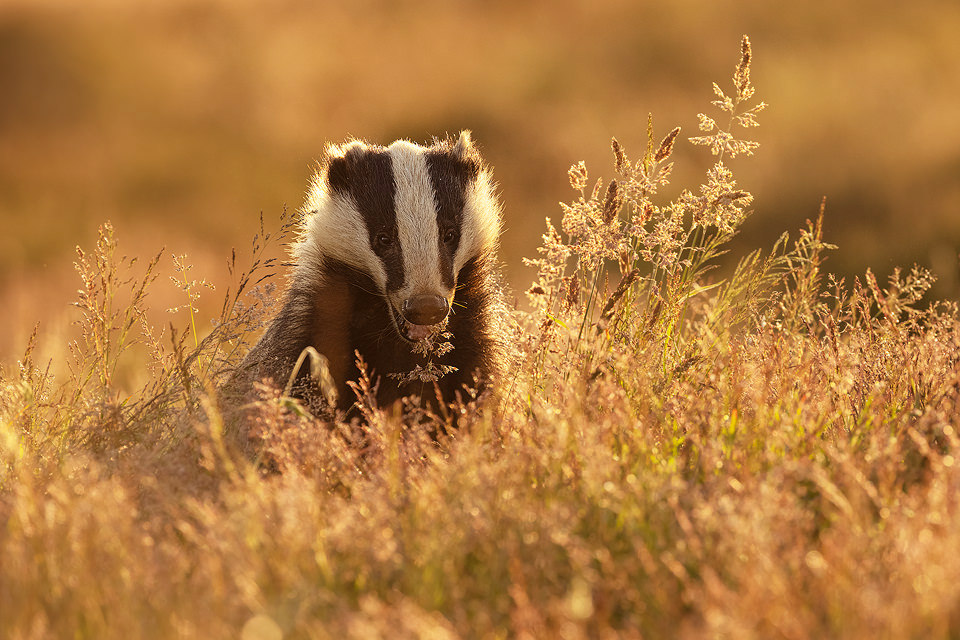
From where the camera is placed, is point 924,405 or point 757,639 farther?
point 924,405

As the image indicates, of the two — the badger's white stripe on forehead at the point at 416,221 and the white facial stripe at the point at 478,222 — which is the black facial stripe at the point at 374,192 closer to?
the badger's white stripe on forehead at the point at 416,221

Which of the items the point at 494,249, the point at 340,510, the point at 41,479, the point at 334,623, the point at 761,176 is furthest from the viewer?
the point at 761,176

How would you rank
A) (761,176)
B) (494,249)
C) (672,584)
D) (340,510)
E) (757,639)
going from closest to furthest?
(757,639) < (672,584) < (340,510) < (494,249) < (761,176)

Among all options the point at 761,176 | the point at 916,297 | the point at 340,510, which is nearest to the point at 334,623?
the point at 340,510

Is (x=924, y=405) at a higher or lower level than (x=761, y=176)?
lower

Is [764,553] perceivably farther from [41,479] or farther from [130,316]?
[130,316]

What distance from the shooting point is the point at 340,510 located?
225cm

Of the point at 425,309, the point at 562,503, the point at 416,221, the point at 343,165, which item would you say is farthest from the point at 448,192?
the point at 562,503

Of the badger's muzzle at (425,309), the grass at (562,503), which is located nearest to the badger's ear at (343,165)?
the badger's muzzle at (425,309)

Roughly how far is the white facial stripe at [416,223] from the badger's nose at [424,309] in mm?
53

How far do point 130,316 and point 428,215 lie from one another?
1062mm

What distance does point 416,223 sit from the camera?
3730mm

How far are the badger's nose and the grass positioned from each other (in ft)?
1.00

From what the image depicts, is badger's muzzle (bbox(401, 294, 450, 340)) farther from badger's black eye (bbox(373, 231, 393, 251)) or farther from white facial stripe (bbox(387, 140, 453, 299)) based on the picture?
badger's black eye (bbox(373, 231, 393, 251))
